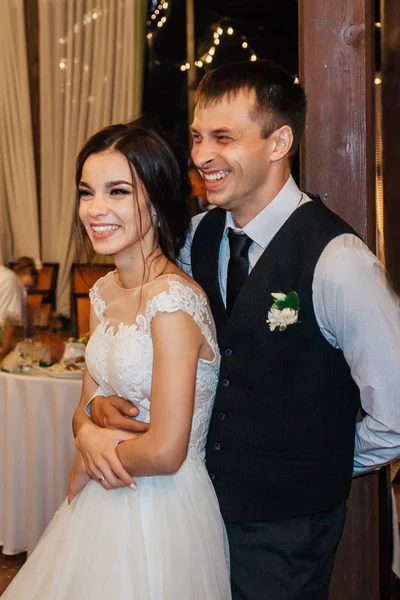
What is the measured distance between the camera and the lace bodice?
1838 millimetres

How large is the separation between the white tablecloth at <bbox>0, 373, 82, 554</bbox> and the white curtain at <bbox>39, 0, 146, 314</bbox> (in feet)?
10.2

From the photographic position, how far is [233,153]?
195cm

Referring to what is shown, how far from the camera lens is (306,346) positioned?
72.7 inches

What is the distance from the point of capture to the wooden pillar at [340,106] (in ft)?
7.36

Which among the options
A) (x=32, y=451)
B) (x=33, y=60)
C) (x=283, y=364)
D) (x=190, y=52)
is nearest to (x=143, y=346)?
(x=283, y=364)

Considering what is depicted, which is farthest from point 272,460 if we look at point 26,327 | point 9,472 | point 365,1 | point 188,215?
point 26,327

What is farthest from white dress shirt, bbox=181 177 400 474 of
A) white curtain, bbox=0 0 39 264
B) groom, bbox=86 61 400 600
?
white curtain, bbox=0 0 39 264

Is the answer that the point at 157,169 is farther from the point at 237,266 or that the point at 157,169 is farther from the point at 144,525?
the point at 144,525

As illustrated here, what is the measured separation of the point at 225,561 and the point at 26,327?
3.72 meters

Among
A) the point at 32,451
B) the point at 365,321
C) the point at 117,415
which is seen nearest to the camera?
the point at 365,321

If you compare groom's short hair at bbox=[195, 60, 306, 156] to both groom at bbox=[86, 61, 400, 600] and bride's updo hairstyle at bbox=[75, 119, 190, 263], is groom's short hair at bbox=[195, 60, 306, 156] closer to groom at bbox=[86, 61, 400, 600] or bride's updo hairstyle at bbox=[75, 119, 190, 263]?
groom at bbox=[86, 61, 400, 600]

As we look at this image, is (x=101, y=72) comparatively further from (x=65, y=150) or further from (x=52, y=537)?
(x=52, y=537)

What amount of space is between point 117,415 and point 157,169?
1.82 feet

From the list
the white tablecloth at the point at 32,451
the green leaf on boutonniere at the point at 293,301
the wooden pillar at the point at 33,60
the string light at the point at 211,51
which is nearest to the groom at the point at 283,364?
the green leaf on boutonniere at the point at 293,301
